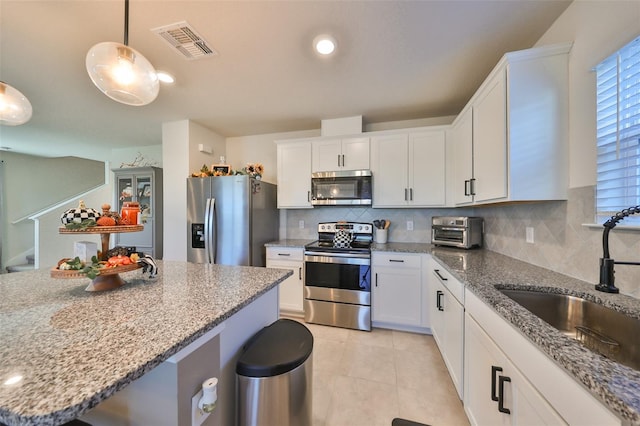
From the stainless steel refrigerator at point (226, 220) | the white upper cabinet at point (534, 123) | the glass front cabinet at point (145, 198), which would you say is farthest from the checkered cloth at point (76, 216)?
the glass front cabinet at point (145, 198)

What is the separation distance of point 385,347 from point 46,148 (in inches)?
267

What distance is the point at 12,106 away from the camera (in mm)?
1404

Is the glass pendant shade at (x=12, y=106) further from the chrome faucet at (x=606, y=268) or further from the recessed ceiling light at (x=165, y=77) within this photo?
the chrome faucet at (x=606, y=268)

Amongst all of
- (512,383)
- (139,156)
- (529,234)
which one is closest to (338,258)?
(529,234)

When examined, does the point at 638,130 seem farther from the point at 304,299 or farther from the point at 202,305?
the point at 304,299

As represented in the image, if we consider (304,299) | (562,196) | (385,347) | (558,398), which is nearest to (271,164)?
(304,299)

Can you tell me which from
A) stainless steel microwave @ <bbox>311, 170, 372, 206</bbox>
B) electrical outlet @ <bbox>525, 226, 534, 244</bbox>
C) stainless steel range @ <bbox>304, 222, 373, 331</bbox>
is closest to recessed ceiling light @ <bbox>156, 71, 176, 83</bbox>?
stainless steel microwave @ <bbox>311, 170, 372, 206</bbox>

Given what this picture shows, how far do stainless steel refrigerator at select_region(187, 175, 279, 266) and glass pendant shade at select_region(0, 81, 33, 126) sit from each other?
4.91 ft

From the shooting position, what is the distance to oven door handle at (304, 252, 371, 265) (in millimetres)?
2508

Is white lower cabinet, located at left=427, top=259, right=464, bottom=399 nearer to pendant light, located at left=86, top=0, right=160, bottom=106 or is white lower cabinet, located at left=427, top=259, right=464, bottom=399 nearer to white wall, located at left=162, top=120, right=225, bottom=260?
pendant light, located at left=86, top=0, right=160, bottom=106

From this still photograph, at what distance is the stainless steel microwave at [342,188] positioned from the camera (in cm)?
277

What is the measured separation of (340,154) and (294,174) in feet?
2.19

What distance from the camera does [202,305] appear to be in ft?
3.04

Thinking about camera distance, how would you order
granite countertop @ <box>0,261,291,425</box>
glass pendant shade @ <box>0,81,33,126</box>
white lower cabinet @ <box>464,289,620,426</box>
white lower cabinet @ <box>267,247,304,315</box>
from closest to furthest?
granite countertop @ <box>0,261,291,425</box> < white lower cabinet @ <box>464,289,620,426</box> < glass pendant shade @ <box>0,81,33,126</box> < white lower cabinet @ <box>267,247,304,315</box>
